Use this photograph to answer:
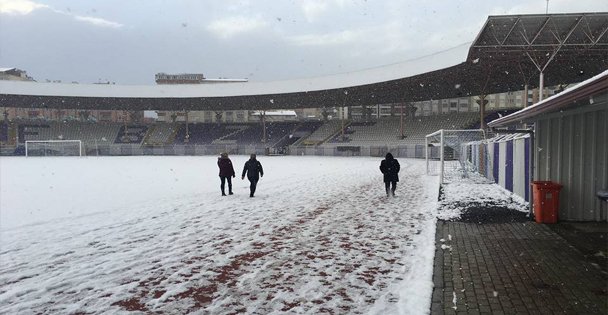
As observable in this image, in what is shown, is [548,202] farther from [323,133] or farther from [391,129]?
[323,133]

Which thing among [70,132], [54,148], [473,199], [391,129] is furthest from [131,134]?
[473,199]

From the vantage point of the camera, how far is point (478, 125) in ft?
151

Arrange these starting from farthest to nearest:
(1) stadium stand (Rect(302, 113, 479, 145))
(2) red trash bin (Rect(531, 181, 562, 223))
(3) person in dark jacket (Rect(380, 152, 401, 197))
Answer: (1) stadium stand (Rect(302, 113, 479, 145)) < (3) person in dark jacket (Rect(380, 152, 401, 197)) < (2) red trash bin (Rect(531, 181, 562, 223))

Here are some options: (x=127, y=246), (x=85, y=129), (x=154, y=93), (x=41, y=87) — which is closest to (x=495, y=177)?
(x=127, y=246)

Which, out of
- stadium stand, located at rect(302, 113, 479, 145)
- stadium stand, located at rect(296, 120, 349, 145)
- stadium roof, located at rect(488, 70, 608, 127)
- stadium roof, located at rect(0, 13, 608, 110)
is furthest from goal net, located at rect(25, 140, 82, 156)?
stadium roof, located at rect(488, 70, 608, 127)

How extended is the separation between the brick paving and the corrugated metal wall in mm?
1332

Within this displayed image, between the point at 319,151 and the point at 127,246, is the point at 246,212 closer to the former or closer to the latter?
the point at 127,246

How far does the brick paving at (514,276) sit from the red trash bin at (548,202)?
0.84 metres

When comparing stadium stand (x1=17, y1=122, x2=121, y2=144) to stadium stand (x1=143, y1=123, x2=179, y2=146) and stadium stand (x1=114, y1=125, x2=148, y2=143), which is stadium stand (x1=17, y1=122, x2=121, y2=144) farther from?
stadium stand (x1=143, y1=123, x2=179, y2=146)

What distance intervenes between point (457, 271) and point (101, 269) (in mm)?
4899

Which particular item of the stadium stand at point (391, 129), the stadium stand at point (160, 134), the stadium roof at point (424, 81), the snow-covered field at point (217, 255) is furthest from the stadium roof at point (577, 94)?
the stadium stand at point (160, 134)

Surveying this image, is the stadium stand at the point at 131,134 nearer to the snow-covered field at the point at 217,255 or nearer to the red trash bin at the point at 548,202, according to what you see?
the snow-covered field at the point at 217,255

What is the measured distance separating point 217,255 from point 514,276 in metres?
4.23

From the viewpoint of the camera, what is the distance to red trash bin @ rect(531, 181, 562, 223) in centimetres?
859
